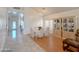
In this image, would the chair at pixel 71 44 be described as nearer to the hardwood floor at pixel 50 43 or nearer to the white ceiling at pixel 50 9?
the hardwood floor at pixel 50 43

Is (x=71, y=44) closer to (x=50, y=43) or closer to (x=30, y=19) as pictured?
(x=50, y=43)

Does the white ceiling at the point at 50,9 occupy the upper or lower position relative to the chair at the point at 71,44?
upper

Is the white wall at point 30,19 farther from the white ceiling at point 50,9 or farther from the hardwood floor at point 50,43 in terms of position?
the hardwood floor at point 50,43

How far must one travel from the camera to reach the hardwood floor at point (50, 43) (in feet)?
7.38

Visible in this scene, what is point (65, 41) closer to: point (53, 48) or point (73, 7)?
point (53, 48)

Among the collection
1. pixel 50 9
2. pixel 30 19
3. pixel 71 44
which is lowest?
pixel 71 44

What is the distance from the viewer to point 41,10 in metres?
2.26

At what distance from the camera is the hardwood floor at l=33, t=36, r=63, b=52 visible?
225 cm

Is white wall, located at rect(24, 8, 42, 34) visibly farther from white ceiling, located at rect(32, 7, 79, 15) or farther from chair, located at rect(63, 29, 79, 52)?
chair, located at rect(63, 29, 79, 52)

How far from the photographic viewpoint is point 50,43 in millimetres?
2277

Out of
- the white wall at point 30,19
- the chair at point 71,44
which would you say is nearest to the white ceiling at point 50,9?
the white wall at point 30,19

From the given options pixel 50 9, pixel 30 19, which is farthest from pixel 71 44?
pixel 30 19

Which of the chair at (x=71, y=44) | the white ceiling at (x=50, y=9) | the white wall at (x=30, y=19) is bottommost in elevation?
the chair at (x=71, y=44)

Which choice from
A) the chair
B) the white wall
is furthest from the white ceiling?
the chair
